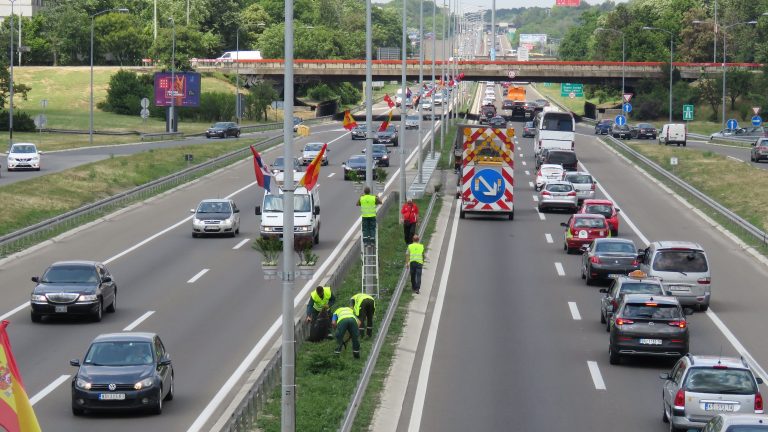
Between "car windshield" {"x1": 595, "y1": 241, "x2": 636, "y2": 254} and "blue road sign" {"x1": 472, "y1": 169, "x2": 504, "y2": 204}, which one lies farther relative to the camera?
"blue road sign" {"x1": 472, "y1": 169, "x2": 504, "y2": 204}

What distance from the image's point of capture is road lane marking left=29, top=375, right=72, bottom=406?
991 inches

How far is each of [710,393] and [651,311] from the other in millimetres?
6829

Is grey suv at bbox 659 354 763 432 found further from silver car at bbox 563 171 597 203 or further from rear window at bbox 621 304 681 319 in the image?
silver car at bbox 563 171 597 203

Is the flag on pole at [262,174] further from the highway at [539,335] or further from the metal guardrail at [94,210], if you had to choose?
the metal guardrail at [94,210]

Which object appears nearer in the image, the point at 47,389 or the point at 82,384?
the point at 82,384

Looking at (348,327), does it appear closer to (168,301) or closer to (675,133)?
(168,301)

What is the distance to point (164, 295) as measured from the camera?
38250mm

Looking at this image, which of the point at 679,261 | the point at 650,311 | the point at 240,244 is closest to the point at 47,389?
Result: the point at 650,311

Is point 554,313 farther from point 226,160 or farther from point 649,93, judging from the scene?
point 649,93

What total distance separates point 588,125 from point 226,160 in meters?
62.7

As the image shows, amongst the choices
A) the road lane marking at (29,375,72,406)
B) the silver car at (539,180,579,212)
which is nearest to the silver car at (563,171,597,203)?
the silver car at (539,180,579,212)

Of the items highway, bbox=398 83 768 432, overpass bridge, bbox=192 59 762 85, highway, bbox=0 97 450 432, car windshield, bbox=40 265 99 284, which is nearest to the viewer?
highway, bbox=398 83 768 432

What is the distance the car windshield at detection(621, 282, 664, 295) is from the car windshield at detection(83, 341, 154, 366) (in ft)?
40.0

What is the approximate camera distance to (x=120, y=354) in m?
25.0
